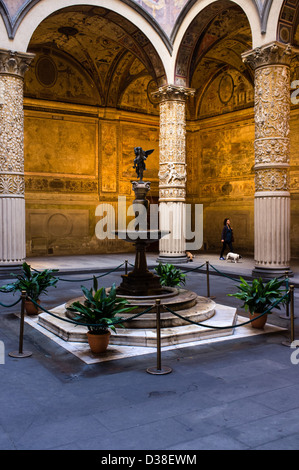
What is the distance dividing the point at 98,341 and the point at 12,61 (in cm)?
890

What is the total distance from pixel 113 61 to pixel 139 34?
466 centimetres

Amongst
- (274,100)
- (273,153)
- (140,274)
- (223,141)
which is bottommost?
(140,274)

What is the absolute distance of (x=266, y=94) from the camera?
1095cm

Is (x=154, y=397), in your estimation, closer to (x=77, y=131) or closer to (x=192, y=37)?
(x=192, y=37)

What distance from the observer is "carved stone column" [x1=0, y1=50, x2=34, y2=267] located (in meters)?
11.5

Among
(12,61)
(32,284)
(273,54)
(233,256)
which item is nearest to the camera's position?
(32,284)

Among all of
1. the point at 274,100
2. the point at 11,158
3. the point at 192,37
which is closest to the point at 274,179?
the point at 274,100

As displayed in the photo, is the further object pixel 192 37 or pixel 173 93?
pixel 173 93

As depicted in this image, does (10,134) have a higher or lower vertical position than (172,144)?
lower

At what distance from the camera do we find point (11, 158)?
11680 mm

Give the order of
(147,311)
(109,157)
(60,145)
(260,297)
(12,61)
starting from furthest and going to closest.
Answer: (109,157), (60,145), (12,61), (260,297), (147,311)

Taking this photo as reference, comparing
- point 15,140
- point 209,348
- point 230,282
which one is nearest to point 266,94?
→ point 230,282

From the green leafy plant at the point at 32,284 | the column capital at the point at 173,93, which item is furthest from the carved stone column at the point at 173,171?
the green leafy plant at the point at 32,284

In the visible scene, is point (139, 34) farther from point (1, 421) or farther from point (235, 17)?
point (1, 421)
